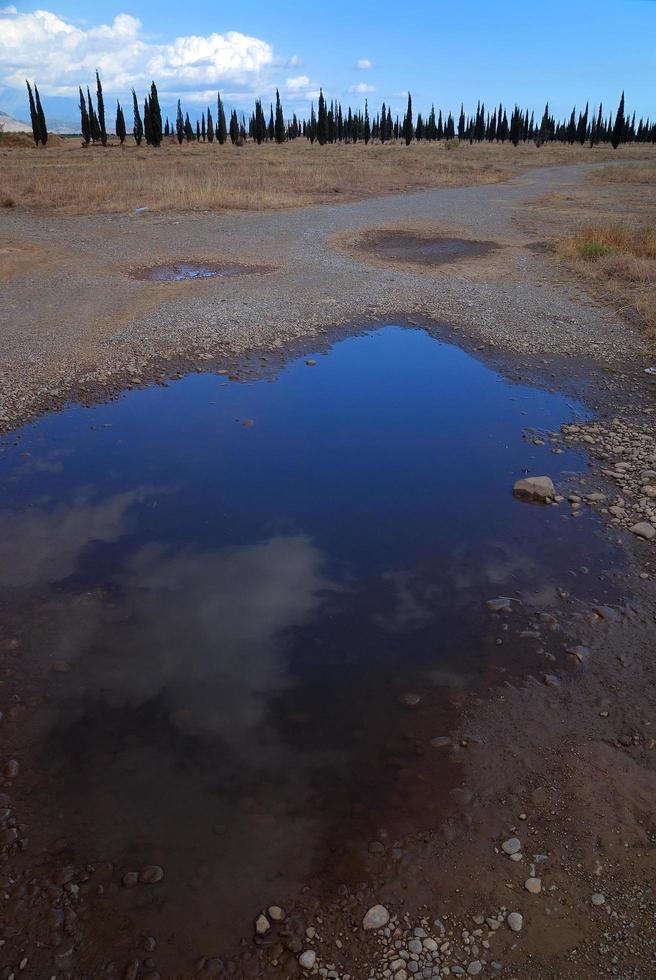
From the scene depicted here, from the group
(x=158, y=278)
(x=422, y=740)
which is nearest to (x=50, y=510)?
(x=422, y=740)

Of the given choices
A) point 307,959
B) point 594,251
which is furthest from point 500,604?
point 594,251

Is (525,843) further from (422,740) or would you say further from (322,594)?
(322,594)

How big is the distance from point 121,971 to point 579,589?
11.4ft

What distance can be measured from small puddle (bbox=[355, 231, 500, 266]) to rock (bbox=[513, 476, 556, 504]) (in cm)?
934

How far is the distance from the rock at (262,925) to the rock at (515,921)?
3.11 ft

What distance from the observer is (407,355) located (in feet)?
29.6

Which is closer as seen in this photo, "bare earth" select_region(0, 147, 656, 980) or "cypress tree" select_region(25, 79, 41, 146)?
"bare earth" select_region(0, 147, 656, 980)

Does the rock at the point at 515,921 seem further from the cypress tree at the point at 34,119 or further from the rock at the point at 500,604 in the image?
the cypress tree at the point at 34,119

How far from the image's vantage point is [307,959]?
237cm

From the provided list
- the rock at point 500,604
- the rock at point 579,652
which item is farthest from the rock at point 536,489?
the rock at point 579,652

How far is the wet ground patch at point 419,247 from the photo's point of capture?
14248 millimetres

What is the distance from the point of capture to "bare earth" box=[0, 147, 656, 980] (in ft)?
7.96

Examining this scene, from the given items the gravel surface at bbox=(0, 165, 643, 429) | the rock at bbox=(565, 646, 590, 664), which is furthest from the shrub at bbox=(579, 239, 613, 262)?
the rock at bbox=(565, 646, 590, 664)

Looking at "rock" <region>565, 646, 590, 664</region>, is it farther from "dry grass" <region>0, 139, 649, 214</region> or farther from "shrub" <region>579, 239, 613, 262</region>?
"dry grass" <region>0, 139, 649, 214</region>
